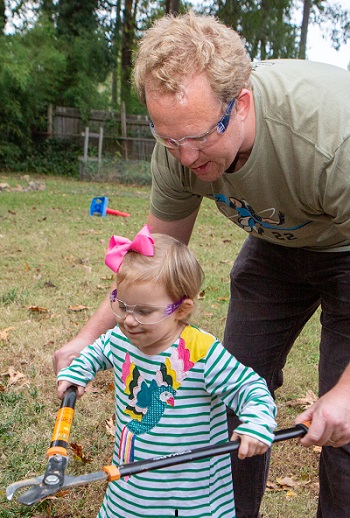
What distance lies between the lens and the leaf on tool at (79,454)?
10.7 feet

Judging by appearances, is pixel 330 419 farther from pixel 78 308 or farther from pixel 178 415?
pixel 78 308

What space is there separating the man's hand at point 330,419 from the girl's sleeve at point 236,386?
0.12 m

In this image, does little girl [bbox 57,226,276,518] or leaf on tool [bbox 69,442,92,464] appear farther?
leaf on tool [bbox 69,442,92,464]

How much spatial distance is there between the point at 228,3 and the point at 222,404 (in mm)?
25443

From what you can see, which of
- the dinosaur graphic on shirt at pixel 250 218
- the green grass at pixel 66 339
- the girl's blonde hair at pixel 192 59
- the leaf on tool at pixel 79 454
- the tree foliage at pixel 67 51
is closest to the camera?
the girl's blonde hair at pixel 192 59

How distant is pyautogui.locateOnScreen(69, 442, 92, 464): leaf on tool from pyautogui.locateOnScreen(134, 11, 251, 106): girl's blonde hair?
78.1 inches

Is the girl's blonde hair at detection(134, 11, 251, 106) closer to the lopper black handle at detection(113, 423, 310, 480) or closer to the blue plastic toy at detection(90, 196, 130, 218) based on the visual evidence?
the lopper black handle at detection(113, 423, 310, 480)

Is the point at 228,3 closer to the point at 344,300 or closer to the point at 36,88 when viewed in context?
the point at 36,88

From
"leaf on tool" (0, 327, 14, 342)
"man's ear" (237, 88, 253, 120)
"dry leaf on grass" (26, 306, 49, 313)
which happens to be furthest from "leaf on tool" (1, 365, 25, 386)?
"man's ear" (237, 88, 253, 120)

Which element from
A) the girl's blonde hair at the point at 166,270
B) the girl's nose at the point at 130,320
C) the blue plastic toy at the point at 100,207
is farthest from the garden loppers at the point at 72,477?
the blue plastic toy at the point at 100,207

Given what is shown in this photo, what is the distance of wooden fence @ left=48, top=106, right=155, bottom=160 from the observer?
21.2 meters

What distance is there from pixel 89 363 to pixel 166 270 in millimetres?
447

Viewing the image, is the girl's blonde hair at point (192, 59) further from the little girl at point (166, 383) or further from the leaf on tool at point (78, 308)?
the leaf on tool at point (78, 308)

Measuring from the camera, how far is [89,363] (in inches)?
87.8
